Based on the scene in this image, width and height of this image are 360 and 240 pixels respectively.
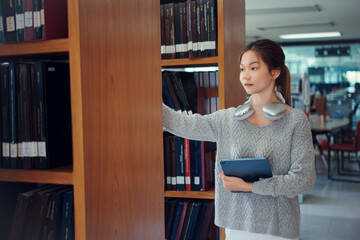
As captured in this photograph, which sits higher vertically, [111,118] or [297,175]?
[111,118]

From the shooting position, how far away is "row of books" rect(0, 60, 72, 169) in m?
1.03

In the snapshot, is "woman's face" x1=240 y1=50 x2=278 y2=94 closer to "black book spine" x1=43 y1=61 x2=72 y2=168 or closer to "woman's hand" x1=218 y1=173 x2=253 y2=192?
"woman's hand" x1=218 y1=173 x2=253 y2=192

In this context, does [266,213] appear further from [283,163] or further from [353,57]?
[353,57]

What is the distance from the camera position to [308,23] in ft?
28.5

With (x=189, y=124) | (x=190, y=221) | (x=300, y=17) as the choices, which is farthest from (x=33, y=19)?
(x=300, y=17)

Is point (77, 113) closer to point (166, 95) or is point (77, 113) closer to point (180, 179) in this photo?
point (166, 95)

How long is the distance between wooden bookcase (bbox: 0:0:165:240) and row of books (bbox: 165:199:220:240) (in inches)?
34.0

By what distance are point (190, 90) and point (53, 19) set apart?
1.23 metres

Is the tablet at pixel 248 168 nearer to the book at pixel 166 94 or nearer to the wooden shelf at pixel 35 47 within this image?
the book at pixel 166 94

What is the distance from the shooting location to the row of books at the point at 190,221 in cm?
223

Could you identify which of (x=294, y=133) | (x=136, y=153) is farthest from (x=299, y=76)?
(x=136, y=153)

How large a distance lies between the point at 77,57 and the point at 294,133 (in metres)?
0.97

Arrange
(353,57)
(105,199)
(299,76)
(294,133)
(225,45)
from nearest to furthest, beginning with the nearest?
(105,199), (294,133), (225,45), (299,76), (353,57)

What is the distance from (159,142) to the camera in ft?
4.56
